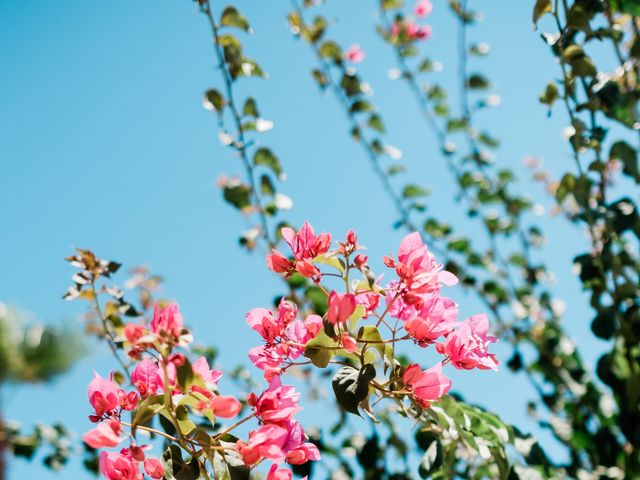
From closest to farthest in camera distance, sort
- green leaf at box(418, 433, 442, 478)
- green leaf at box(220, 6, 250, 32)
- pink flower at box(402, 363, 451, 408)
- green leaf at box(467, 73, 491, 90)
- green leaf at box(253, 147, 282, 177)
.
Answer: pink flower at box(402, 363, 451, 408)
green leaf at box(418, 433, 442, 478)
green leaf at box(220, 6, 250, 32)
green leaf at box(253, 147, 282, 177)
green leaf at box(467, 73, 491, 90)

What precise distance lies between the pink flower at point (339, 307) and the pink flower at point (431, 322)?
0.29 feet

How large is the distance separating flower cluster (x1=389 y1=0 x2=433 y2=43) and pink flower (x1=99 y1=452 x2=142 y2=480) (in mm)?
1916

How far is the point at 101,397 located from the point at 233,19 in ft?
3.27

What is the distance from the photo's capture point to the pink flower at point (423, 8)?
2.17 m

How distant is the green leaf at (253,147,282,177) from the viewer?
1495mm

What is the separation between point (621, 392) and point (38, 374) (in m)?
7.52

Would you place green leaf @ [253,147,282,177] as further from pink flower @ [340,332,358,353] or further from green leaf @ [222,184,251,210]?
pink flower @ [340,332,358,353]

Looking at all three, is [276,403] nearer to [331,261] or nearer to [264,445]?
[264,445]

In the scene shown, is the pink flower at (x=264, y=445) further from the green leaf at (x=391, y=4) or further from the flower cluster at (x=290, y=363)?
the green leaf at (x=391, y=4)

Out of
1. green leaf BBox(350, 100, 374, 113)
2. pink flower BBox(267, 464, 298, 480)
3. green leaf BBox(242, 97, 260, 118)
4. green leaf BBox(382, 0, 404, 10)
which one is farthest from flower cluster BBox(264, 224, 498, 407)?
green leaf BBox(382, 0, 404, 10)

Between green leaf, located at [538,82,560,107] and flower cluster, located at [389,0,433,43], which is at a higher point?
flower cluster, located at [389,0,433,43]

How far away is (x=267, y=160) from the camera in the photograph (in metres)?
1.50

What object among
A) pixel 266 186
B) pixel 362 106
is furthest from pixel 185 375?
pixel 362 106

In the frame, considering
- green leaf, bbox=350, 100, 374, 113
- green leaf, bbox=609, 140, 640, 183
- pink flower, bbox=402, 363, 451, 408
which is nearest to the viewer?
pink flower, bbox=402, 363, 451, 408
